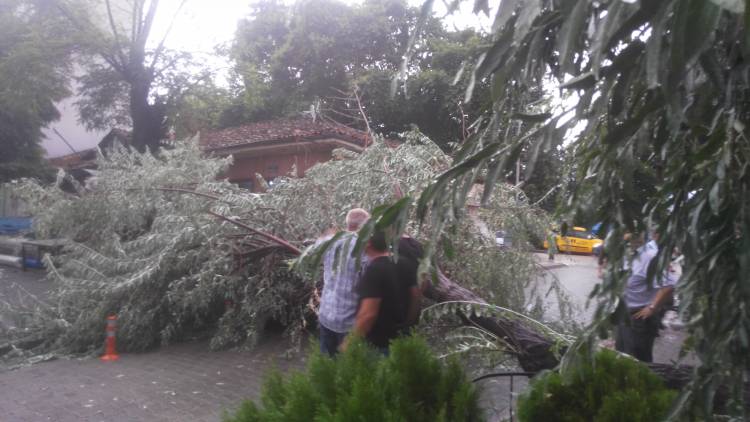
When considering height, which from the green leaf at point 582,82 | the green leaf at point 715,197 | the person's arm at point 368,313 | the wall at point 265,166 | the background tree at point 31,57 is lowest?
the person's arm at point 368,313

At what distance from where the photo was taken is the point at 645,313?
5.20 m

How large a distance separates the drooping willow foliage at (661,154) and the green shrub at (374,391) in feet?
1.65

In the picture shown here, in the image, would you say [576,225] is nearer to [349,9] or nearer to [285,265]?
[285,265]

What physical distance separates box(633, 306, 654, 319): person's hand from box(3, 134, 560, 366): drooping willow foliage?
1.54 meters

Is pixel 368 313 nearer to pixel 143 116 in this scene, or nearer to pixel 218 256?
pixel 218 256

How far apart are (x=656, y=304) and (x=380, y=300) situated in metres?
2.33

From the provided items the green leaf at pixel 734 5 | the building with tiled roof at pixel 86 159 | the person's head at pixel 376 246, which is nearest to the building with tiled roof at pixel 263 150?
the building with tiled roof at pixel 86 159

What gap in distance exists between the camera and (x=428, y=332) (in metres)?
4.67

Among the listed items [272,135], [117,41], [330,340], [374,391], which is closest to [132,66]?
[117,41]

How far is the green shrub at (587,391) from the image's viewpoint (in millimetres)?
2211

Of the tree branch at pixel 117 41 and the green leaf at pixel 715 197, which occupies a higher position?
the tree branch at pixel 117 41

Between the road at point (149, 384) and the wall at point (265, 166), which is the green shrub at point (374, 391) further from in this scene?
the wall at point (265, 166)

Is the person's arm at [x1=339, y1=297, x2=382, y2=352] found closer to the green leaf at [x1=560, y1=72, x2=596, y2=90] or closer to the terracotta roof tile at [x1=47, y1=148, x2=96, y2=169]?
the green leaf at [x1=560, y1=72, x2=596, y2=90]

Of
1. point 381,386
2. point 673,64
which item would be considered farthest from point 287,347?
point 673,64
